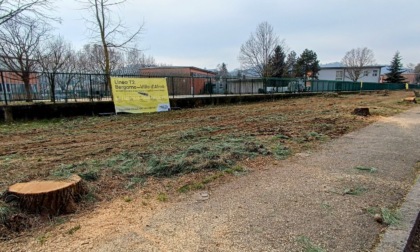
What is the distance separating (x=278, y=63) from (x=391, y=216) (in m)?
50.8

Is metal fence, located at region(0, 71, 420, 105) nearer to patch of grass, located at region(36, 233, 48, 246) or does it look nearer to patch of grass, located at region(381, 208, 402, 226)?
patch of grass, located at region(36, 233, 48, 246)

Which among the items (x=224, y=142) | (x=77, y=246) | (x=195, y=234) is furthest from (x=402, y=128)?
(x=77, y=246)

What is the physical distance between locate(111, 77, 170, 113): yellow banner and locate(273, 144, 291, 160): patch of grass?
8651mm

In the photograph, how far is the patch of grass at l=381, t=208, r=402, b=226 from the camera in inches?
116

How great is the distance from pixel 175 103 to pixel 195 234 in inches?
516

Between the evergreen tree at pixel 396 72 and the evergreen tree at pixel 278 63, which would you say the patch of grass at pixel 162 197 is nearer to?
the evergreen tree at pixel 278 63

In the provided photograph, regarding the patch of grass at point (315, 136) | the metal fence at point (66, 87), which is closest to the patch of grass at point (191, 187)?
the patch of grass at point (315, 136)

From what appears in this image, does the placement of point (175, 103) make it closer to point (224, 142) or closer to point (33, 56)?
point (224, 142)

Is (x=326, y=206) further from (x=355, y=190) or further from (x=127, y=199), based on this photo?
(x=127, y=199)

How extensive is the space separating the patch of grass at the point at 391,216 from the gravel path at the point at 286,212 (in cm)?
13

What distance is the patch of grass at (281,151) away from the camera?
218 inches

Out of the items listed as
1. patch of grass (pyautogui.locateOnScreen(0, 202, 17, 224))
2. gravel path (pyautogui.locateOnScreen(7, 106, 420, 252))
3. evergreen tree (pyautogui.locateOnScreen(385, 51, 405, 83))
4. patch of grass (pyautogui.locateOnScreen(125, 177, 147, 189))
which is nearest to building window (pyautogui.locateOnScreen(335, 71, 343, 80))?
evergreen tree (pyautogui.locateOnScreen(385, 51, 405, 83))

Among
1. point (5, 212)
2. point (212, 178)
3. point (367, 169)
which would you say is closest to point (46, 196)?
point (5, 212)

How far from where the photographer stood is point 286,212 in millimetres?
3219
